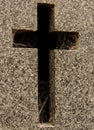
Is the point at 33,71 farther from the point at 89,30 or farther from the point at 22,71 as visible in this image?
the point at 89,30

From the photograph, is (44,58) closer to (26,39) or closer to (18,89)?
(26,39)

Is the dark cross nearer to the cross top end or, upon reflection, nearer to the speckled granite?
the cross top end

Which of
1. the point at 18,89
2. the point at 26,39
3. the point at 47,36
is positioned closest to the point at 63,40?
the point at 47,36

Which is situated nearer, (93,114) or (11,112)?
(11,112)

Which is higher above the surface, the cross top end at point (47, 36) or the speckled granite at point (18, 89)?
the cross top end at point (47, 36)

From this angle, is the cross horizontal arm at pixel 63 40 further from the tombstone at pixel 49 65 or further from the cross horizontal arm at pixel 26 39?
the cross horizontal arm at pixel 26 39

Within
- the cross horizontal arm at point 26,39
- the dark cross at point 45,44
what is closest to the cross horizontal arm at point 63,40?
the dark cross at point 45,44

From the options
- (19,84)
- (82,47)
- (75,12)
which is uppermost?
(75,12)

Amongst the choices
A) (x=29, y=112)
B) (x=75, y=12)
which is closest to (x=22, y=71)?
(x=29, y=112)
